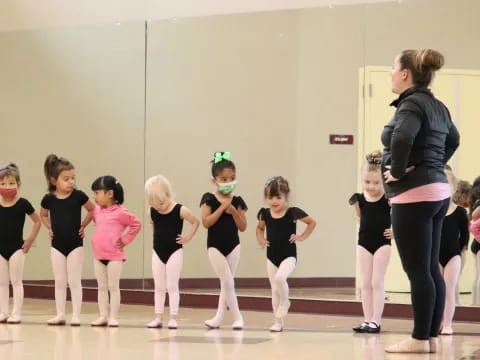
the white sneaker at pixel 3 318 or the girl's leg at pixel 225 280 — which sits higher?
the girl's leg at pixel 225 280

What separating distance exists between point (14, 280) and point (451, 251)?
9.54 feet

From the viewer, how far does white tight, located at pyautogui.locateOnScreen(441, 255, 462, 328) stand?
5.78 meters

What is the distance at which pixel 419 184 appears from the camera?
443 cm

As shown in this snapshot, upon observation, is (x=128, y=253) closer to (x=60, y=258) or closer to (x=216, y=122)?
(x=216, y=122)

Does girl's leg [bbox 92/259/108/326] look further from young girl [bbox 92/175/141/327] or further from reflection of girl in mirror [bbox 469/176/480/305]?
reflection of girl in mirror [bbox 469/176/480/305]

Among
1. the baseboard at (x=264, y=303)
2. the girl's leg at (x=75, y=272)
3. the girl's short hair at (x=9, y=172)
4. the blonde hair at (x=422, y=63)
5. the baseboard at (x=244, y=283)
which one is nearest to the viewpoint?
the blonde hair at (x=422, y=63)

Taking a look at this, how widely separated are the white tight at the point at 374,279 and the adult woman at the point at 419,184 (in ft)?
4.12

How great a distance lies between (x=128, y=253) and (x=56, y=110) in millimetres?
1470

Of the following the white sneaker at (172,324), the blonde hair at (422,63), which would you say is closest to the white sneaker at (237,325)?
the white sneaker at (172,324)

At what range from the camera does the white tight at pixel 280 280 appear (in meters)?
5.92

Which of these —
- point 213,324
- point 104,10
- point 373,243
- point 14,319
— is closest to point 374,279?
point 373,243

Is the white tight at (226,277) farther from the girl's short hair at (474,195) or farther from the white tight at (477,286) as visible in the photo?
the white tight at (477,286)

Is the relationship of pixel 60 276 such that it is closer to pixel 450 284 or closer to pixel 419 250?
pixel 450 284

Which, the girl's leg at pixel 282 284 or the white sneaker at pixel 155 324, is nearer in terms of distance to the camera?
the girl's leg at pixel 282 284
